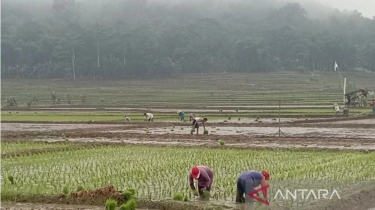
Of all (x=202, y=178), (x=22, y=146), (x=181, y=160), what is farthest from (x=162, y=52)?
(x=202, y=178)

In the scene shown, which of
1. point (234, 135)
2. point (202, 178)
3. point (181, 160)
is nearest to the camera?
point (202, 178)

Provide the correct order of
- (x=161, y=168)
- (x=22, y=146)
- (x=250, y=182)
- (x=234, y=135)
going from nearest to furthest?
(x=250, y=182)
(x=161, y=168)
(x=22, y=146)
(x=234, y=135)

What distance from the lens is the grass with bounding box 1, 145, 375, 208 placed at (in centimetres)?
971

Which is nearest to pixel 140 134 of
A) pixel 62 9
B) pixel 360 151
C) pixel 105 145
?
pixel 105 145

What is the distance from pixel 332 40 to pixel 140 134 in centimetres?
6355

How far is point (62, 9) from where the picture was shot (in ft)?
421

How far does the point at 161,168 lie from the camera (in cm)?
1212

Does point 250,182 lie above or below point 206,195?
above

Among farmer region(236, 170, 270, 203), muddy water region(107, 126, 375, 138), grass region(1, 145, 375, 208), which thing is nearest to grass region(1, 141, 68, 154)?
grass region(1, 145, 375, 208)

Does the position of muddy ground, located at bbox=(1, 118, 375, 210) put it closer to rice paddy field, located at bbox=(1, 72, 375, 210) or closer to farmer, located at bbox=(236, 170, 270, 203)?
rice paddy field, located at bbox=(1, 72, 375, 210)

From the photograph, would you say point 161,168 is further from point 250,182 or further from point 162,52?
point 162,52

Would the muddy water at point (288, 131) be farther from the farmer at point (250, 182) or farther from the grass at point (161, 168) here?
the farmer at point (250, 182)

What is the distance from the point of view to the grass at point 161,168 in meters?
9.71

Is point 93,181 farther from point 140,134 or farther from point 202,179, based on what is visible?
point 140,134
